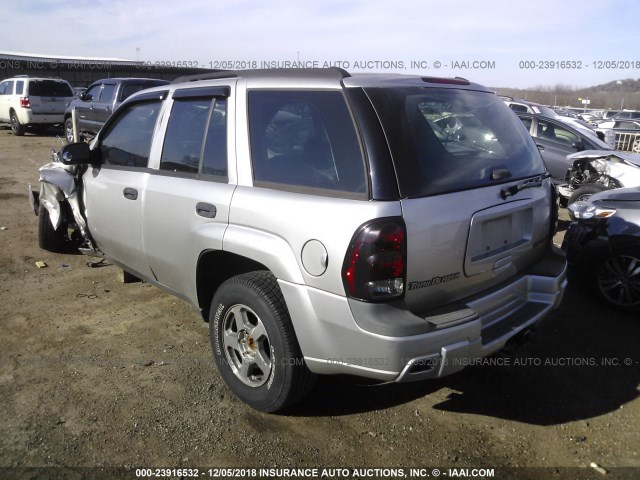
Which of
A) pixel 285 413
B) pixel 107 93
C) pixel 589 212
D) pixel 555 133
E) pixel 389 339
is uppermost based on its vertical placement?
pixel 107 93

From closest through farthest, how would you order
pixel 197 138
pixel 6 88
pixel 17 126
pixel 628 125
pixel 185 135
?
pixel 197 138, pixel 185 135, pixel 17 126, pixel 6 88, pixel 628 125

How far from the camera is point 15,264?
549 cm

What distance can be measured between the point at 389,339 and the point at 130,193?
2.40 meters

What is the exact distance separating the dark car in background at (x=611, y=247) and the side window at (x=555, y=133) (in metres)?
5.06

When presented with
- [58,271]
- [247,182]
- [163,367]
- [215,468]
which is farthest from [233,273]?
[58,271]

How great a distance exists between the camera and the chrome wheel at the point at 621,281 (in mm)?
4609

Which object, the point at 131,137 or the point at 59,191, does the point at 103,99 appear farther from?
the point at 131,137

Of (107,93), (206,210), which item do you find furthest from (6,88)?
(206,210)

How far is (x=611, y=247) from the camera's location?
4.72 metres

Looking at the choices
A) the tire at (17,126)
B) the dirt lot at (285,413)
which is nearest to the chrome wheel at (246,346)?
the dirt lot at (285,413)

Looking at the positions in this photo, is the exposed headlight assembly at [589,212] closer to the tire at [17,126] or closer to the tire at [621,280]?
the tire at [621,280]

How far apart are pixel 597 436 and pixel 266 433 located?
74.3 inches

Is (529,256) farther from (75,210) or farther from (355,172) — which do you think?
(75,210)

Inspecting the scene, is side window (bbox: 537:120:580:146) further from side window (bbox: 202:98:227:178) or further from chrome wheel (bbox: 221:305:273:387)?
chrome wheel (bbox: 221:305:273:387)
